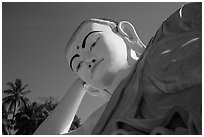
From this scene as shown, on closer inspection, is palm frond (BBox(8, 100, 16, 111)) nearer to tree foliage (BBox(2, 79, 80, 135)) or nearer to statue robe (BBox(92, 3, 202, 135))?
tree foliage (BBox(2, 79, 80, 135))

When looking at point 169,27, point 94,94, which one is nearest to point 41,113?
point 94,94

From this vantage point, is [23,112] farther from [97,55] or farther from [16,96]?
[97,55]

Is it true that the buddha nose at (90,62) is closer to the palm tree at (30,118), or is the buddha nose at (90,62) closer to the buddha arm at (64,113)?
the buddha arm at (64,113)

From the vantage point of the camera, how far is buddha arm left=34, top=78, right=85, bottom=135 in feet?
12.7

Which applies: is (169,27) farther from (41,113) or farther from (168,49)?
(41,113)

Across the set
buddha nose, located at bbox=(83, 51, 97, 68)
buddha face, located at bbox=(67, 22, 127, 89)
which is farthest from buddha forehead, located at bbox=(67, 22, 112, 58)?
buddha nose, located at bbox=(83, 51, 97, 68)

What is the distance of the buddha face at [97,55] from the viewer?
143 inches

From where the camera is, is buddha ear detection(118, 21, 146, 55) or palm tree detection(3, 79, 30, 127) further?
palm tree detection(3, 79, 30, 127)

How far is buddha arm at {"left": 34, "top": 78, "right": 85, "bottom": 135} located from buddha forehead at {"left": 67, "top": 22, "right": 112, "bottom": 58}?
15.5 inches

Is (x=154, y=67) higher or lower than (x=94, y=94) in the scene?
higher

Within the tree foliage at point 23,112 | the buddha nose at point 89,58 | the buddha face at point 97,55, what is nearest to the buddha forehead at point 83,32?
the buddha face at point 97,55

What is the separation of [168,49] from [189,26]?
28cm

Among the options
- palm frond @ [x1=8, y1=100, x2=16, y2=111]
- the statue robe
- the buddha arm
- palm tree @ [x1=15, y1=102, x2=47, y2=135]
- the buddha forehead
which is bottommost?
palm tree @ [x1=15, y1=102, x2=47, y2=135]

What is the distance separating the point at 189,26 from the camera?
9.18 feet
